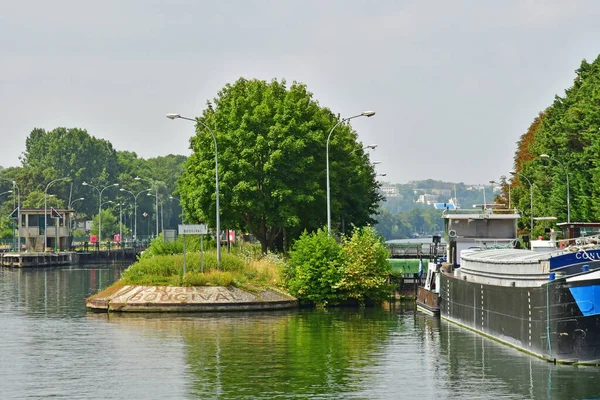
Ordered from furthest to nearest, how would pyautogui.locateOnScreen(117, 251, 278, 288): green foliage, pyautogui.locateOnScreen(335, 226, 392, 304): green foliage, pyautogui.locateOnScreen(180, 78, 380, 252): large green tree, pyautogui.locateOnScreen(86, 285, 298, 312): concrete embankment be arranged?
pyautogui.locateOnScreen(180, 78, 380, 252): large green tree
pyautogui.locateOnScreen(335, 226, 392, 304): green foliage
pyautogui.locateOnScreen(117, 251, 278, 288): green foliage
pyautogui.locateOnScreen(86, 285, 298, 312): concrete embankment

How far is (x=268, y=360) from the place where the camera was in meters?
37.6

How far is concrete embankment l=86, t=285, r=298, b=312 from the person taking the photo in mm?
57156

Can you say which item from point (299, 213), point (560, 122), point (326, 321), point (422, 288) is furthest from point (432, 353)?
point (560, 122)

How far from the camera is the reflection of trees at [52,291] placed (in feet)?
210

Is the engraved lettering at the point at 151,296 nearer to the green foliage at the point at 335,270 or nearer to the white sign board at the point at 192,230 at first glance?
the white sign board at the point at 192,230

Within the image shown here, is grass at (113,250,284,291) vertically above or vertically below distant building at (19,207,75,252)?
below

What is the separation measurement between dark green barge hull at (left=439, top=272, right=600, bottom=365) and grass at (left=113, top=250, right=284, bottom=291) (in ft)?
60.3

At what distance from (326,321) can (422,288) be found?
10620 millimetres

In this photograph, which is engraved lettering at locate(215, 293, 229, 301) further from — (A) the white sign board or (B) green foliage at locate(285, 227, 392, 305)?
(A) the white sign board

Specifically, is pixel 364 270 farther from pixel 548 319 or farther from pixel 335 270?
pixel 548 319

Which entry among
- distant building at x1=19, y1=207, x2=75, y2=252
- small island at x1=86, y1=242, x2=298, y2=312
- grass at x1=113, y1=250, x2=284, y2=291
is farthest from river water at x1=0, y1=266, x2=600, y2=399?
distant building at x1=19, y1=207, x2=75, y2=252

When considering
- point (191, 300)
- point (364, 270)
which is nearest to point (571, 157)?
point (364, 270)

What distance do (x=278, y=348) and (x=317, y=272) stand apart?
61.5ft

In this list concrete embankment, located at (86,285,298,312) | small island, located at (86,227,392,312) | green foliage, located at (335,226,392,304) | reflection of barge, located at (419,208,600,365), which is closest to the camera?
reflection of barge, located at (419,208,600,365)
